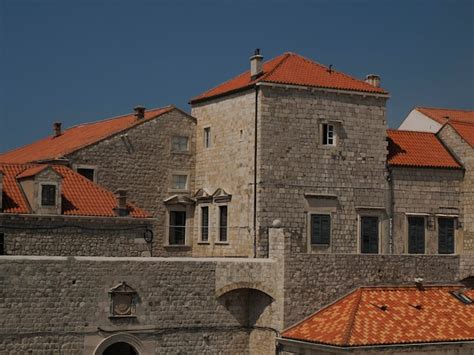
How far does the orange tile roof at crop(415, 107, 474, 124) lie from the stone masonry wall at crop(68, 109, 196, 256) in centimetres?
1125

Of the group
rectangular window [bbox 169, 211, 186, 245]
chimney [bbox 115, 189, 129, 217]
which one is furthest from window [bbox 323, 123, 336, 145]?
chimney [bbox 115, 189, 129, 217]

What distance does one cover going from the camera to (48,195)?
32.4m

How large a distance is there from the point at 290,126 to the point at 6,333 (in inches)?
505

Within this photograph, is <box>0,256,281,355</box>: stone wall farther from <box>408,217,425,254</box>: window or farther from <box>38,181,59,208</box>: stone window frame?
<box>408,217,425,254</box>: window

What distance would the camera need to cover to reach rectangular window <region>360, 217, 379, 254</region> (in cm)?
3597

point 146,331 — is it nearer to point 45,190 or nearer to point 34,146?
point 45,190

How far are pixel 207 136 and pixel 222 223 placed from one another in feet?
12.5

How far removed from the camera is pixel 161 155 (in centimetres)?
3797

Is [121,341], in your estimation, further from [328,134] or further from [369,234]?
[328,134]

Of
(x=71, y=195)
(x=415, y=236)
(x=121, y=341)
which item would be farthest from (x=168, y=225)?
(x=415, y=236)

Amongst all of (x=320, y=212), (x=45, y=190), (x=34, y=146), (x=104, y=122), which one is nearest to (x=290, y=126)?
(x=320, y=212)

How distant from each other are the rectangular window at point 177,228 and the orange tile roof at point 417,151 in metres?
8.50

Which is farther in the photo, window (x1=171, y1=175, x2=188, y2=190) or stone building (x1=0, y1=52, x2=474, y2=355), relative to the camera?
window (x1=171, y1=175, x2=188, y2=190)

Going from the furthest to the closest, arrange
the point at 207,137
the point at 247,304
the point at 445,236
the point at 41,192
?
the point at 207,137
the point at 445,236
the point at 247,304
the point at 41,192
